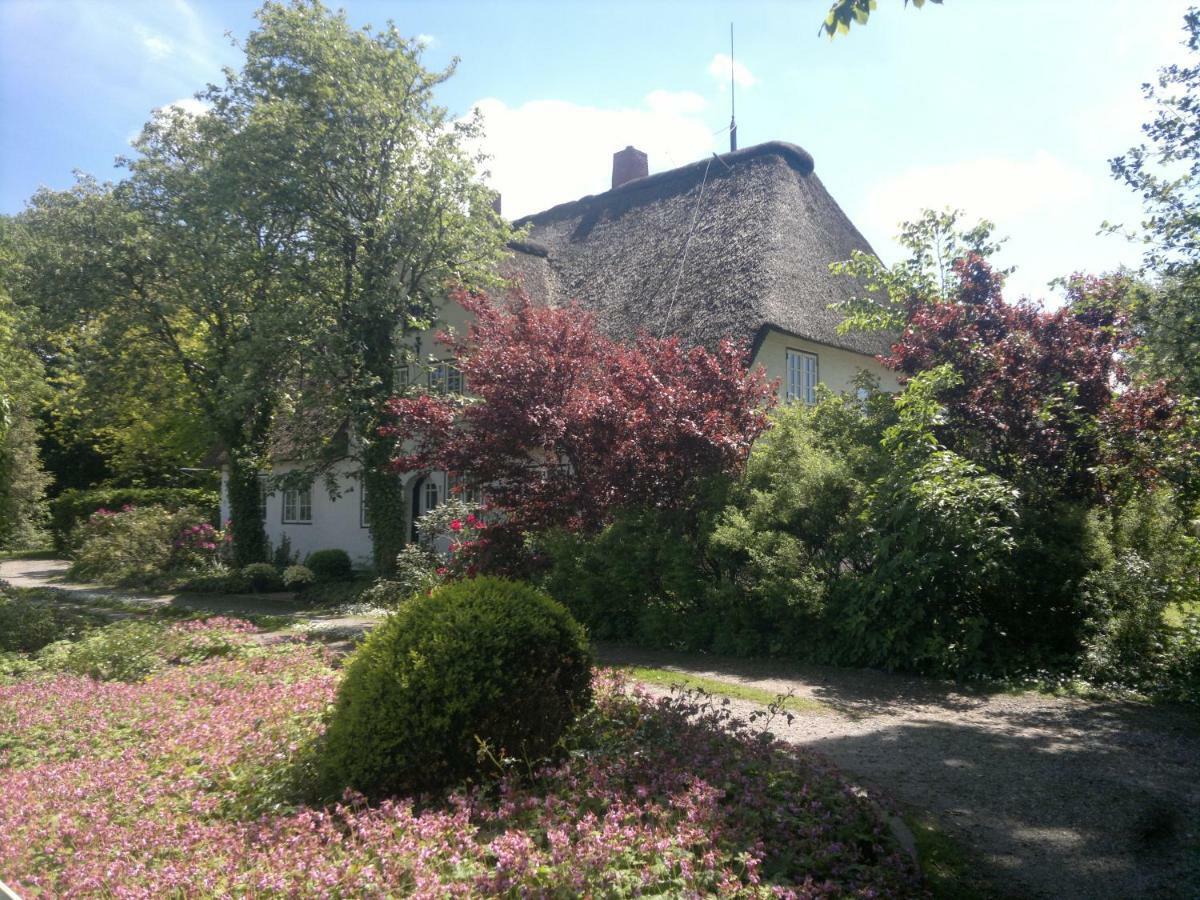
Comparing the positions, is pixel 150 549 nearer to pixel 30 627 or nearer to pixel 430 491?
pixel 430 491

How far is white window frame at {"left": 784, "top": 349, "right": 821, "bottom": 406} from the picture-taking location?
17266 millimetres

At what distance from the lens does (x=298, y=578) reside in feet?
59.7

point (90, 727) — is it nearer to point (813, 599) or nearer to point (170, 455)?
point (813, 599)

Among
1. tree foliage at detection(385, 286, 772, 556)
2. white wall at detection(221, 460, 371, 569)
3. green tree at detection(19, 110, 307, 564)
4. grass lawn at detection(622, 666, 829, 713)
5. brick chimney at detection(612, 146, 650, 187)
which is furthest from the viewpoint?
brick chimney at detection(612, 146, 650, 187)

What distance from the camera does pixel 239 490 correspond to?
67.7ft

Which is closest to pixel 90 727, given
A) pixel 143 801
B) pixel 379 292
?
pixel 143 801

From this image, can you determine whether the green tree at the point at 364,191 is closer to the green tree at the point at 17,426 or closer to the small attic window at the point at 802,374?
the green tree at the point at 17,426

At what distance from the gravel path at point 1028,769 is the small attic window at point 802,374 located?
9202 mm

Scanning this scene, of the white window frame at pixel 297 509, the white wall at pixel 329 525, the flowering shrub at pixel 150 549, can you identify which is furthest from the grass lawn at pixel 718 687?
the white window frame at pixel 297 509

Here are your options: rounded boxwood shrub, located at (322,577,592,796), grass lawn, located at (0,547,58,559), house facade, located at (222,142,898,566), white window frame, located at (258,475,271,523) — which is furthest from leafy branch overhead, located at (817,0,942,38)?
grass lawn, located at (0,547,58,559)

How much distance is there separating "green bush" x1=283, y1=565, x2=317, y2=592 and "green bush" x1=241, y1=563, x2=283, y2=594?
412mm

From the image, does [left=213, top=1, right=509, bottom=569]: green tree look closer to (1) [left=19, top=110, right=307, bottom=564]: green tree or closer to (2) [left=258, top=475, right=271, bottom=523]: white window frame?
(1) [left=19, top=110, right=307, bottom=564]: green tree

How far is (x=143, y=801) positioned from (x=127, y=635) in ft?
17.3

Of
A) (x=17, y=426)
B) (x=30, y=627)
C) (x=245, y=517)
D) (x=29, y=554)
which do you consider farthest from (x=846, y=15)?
(x=29, y=554)
